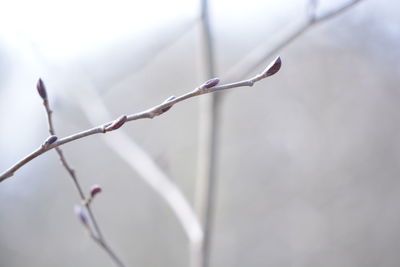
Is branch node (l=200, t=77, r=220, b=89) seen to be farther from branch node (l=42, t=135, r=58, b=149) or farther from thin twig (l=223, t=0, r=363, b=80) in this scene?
thin twig (l=223, t=0, r=363, b=80)

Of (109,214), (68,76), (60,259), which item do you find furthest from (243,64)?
(60,259)

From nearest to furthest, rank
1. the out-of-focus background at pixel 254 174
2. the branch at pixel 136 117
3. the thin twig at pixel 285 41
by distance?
the branch at pixel 136 117
the thin twig at pixel 285 41
the out-of-focus background at pixel 254 174

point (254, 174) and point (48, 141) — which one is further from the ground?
point (48, 141)

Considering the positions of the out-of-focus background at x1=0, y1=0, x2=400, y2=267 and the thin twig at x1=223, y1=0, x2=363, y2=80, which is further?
the out-of-focus background at x1=0, y1=0, x2=400, y2=267

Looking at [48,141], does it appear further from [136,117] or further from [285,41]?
[285,41]

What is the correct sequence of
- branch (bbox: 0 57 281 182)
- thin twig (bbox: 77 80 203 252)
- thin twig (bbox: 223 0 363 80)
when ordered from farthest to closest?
thin twig (bbox: 77 80 203 252) < thin twig (bbox: 223 0 363 80) < branch (bbox: 0 57 281 182)

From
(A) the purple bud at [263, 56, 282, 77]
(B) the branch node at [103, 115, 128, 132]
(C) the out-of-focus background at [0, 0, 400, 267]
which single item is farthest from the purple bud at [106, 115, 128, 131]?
(C) the out-of-focus background at [0, 0, 400, 267]

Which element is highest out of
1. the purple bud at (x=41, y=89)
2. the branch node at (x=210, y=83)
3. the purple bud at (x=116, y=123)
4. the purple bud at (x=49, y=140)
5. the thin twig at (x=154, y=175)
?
the purple bud at (x=41, y=89)

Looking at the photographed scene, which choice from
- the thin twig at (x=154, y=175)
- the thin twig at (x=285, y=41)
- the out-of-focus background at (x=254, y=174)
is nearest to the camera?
the thin twig at (x=285, y=41)

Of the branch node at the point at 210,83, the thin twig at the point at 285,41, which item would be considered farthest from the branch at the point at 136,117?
the thin twig at the point at 285,41

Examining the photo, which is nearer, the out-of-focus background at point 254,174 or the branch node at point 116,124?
the branch node at point 116,124

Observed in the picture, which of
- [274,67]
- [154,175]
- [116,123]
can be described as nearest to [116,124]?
[116,123]

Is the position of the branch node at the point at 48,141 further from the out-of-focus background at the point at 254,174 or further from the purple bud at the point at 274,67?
the out-of-focus background at the point at 254,174
